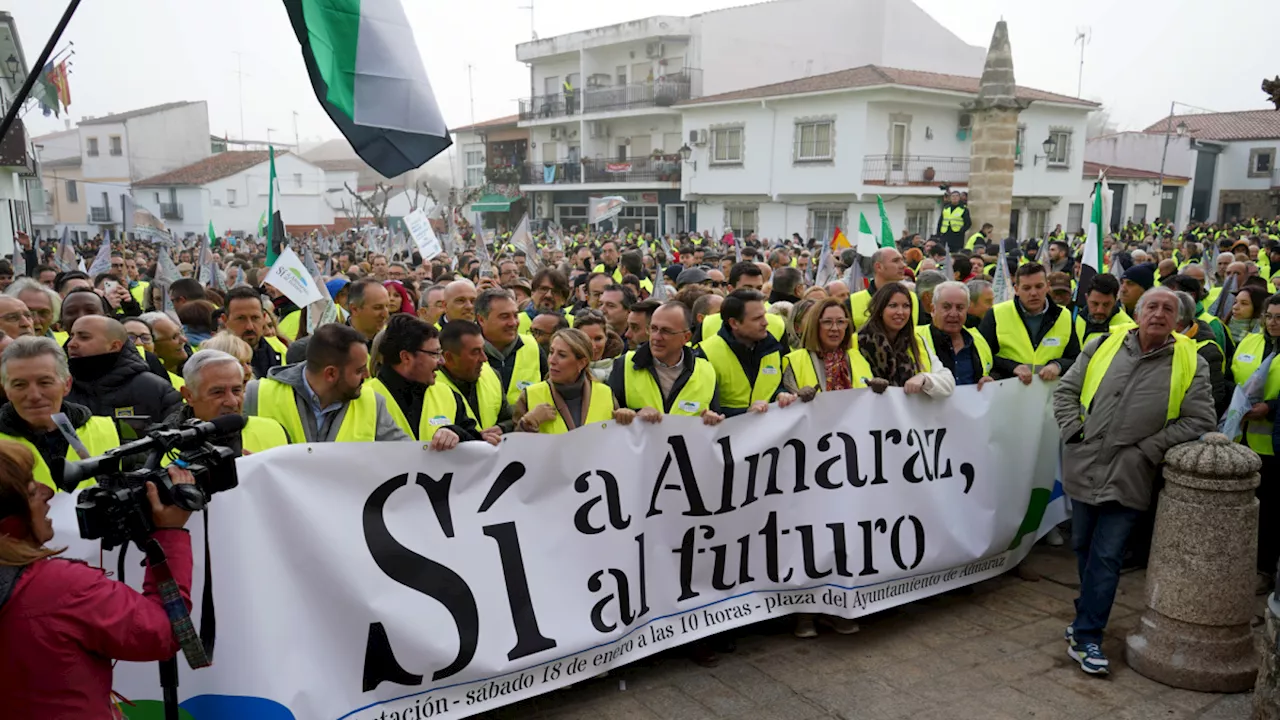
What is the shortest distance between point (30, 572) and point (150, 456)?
383 mm

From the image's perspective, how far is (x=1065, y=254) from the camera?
13148 mm

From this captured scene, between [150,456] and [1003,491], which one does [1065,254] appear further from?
[150,456]

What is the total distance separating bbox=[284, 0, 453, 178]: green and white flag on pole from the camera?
15.6 ft

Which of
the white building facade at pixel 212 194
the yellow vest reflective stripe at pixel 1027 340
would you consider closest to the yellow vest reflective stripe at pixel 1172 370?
the yellow vest reflective stripe at pixel 1027 340

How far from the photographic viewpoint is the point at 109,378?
4352 millimetres

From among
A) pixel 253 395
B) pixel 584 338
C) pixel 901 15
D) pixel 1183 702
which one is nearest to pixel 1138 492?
pixel 1183 702

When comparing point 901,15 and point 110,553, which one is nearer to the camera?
point 110,553

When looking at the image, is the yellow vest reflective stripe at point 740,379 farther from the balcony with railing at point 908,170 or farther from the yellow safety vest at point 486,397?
the balcony with railing at point 908,170

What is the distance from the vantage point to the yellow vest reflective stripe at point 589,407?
14.4 feet

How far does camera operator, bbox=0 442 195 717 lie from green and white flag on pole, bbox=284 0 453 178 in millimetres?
2856

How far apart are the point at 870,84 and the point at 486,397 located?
99.6 feet

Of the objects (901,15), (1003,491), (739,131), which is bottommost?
(1003,491)

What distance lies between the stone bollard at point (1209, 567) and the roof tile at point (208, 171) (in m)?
58.8

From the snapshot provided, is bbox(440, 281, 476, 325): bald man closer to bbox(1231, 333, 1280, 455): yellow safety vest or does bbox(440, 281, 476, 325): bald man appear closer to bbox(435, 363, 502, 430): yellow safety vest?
bbox(435, 363, 502, 430): yellow safety vest
